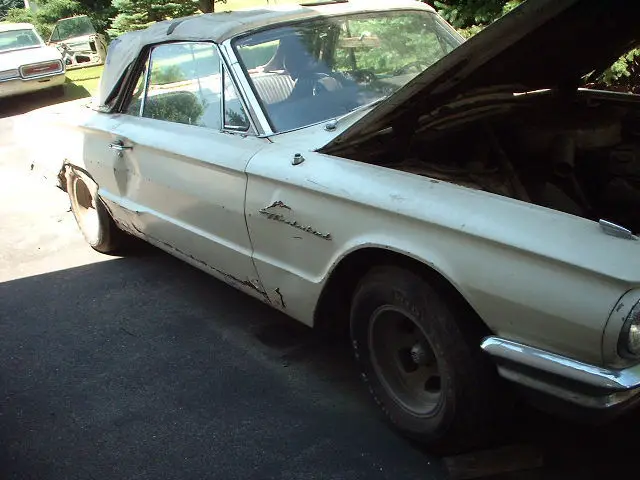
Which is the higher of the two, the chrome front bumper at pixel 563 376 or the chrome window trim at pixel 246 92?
the chrome window trim at pixel 246 92

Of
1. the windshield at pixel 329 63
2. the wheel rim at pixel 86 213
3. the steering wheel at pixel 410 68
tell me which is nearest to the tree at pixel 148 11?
the wheel rim at pixel 86 213

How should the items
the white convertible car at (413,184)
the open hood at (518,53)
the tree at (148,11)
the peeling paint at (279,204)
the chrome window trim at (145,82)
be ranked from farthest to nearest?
the tree at (148,11), the chrome window trim at (145,82), the peeling paint at (279,204), the open hood at (518,53), the white convertible car at (413,184)

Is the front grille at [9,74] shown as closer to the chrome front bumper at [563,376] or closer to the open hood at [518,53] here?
the open hood at [518,53]

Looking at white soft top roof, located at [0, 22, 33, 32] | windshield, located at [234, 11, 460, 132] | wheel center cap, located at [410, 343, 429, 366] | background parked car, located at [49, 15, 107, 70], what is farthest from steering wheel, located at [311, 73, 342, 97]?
background parked car, located at [49, 15, 107, 70]

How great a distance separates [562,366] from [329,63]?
2.12 metres

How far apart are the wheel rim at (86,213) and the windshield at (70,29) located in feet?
44.6

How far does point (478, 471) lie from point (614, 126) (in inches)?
74.5

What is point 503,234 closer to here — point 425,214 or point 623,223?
point 425,214

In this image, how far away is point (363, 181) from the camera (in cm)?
256

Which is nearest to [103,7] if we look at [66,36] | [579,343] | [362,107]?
[66,36]

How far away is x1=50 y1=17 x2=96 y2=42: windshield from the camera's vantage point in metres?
17.3

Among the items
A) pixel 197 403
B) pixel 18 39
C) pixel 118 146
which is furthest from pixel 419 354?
pixel 18 39

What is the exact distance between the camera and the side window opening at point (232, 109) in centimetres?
327

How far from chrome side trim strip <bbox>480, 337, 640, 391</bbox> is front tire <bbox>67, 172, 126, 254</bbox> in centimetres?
343
